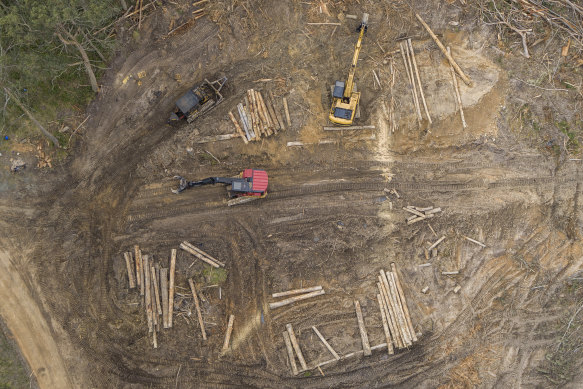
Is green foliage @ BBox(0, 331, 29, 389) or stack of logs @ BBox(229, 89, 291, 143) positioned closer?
green foliage @ BBox(0, 331, 29, 389)

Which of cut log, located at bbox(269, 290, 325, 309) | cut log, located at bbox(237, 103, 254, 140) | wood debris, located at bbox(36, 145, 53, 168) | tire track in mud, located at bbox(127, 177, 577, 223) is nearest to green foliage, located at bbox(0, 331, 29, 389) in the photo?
wood debris, located at bbox(36, 145, 53, 168)

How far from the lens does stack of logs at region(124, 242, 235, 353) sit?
2114cm

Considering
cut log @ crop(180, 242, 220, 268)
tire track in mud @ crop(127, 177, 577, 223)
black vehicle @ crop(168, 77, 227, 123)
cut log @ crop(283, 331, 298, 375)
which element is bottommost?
cut log @ crop(283, 331, 298, 375)

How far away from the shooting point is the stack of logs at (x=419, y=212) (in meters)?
22.1

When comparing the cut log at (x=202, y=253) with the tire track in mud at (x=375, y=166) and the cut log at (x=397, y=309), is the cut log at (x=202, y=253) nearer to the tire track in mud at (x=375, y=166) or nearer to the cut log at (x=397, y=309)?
the tire track in mud at (x=375, y=166)

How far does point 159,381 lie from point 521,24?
30332 mm

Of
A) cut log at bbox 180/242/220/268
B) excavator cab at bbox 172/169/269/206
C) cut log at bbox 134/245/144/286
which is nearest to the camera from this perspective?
excavator cab at bbox 172/169/269/206

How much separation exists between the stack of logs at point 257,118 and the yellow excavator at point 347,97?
115 inches

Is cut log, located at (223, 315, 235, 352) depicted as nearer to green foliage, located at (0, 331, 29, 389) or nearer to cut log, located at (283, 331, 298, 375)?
cut log, located at (283, 331, 298, 375)

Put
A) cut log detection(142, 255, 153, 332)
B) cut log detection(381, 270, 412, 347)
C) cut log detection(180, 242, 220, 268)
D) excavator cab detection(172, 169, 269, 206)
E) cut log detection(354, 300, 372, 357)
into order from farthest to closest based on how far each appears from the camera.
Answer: cut log detection(381, 270, 412, 347) < cut log detection(354, 300, 372, 357) < cut log detection(180, 242, 220, 268) < cut log detection(142, 255, 153, 332) < excavator cab detection(172, 169, 269, 206)

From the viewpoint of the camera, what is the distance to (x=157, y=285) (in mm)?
21344

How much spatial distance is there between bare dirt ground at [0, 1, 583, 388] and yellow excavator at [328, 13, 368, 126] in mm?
1280

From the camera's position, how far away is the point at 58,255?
69.6ft

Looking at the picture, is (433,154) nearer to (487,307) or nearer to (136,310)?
(487,307)
